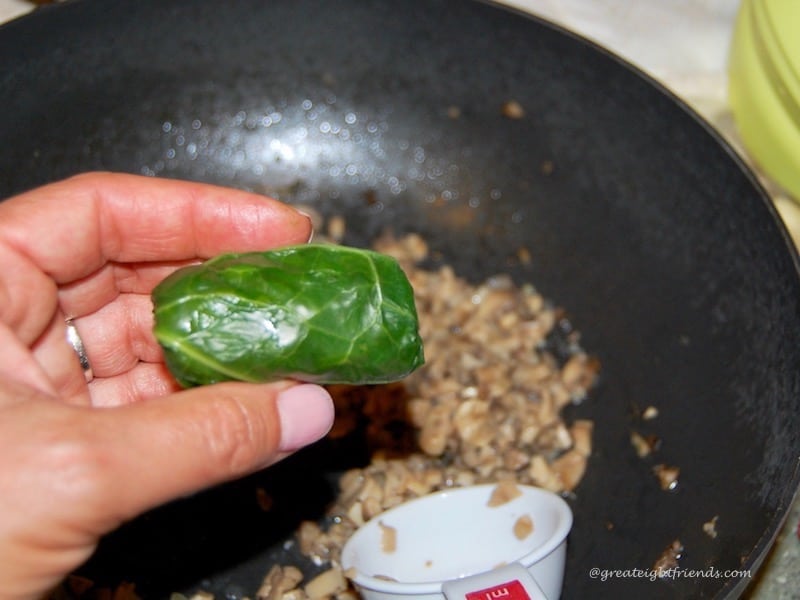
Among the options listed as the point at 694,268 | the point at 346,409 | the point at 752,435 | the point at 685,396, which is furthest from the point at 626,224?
the point at 346,409

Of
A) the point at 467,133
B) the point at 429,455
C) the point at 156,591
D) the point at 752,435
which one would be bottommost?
the point at 156,591

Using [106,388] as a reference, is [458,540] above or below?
below

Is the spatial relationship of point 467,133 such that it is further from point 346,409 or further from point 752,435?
point 752,435

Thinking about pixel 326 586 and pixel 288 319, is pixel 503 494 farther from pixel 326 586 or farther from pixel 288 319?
pixel 288 319

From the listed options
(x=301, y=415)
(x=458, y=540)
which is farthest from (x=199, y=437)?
(x=458, y=540)

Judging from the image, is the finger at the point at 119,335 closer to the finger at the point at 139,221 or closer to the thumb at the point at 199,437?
the finger at the point at 139,221

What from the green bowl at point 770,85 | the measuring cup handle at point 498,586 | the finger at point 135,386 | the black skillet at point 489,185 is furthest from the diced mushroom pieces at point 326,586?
the green bowl at point 770,85

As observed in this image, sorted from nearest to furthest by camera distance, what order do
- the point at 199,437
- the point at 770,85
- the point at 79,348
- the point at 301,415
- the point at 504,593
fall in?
1. the point at 199,437
2. the point at 301,415
3. the point at 504,593
4. the point at 79,348
5. the point at 770,85
